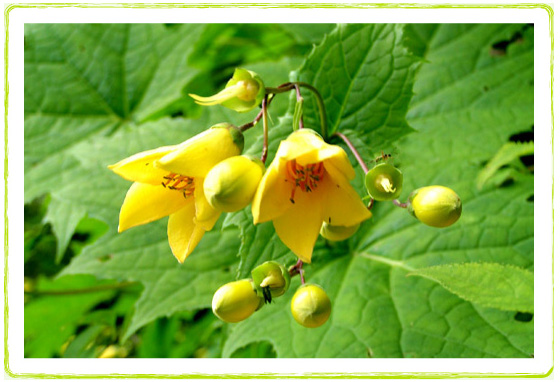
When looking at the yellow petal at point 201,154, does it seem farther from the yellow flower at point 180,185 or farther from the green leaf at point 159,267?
the green leaf at point 159,267

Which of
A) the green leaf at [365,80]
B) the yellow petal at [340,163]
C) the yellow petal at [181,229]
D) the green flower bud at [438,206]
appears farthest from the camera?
the green leaf at [365,80]

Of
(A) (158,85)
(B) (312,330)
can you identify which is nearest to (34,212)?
(A) (158,85)

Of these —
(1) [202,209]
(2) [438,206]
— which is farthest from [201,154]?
(2) [438,206]

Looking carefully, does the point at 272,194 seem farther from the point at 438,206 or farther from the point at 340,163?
the point at 438,206

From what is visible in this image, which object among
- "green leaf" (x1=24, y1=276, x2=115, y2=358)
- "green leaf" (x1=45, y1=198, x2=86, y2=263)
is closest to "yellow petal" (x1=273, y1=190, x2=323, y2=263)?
"green leaf" (x1=45, y1=198, x2=86, y2=263)

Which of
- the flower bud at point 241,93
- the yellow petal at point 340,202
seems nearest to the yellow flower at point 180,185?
the flower bud at point 241,93
